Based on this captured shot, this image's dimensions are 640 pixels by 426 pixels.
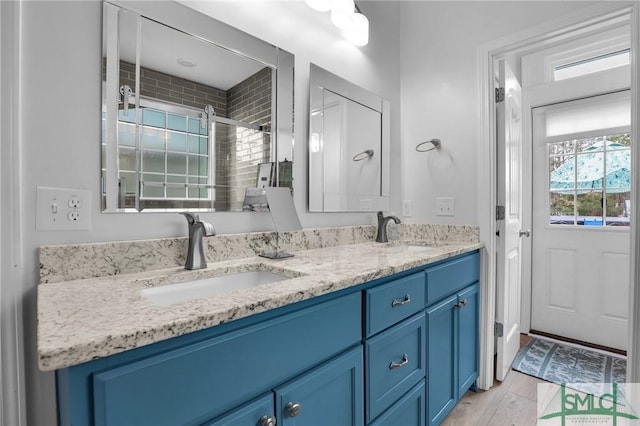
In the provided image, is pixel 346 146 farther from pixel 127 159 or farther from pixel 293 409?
pixel 293 409

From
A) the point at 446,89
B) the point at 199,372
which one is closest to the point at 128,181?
the point at 199,372

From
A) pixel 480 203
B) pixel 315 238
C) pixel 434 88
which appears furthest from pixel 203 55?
pixel 480 203

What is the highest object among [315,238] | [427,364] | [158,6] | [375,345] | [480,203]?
[158,6]

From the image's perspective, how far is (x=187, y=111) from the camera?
1204 millimetres

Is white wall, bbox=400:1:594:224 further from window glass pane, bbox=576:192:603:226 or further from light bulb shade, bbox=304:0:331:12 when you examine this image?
window glass pane, bbox=576:192:603:226

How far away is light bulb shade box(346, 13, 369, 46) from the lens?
1799 mm

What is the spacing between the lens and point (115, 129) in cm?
103

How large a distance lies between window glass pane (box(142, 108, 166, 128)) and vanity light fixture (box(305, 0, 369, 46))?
0.97 m

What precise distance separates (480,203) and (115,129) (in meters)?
1.88

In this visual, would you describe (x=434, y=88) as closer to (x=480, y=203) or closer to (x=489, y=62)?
(x=489, y=62)

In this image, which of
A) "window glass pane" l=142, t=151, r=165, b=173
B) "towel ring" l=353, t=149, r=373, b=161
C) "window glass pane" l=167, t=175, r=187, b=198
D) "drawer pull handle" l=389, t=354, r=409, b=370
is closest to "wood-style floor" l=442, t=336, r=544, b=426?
"drawer pull handle" l=389, t=354, r=409, b=370

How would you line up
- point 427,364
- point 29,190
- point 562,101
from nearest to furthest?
point 29,190 → point 427,364 → point 562,101

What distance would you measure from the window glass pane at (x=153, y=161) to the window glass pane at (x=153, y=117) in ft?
0.33

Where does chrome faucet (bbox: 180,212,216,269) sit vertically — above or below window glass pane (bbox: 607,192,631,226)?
below
